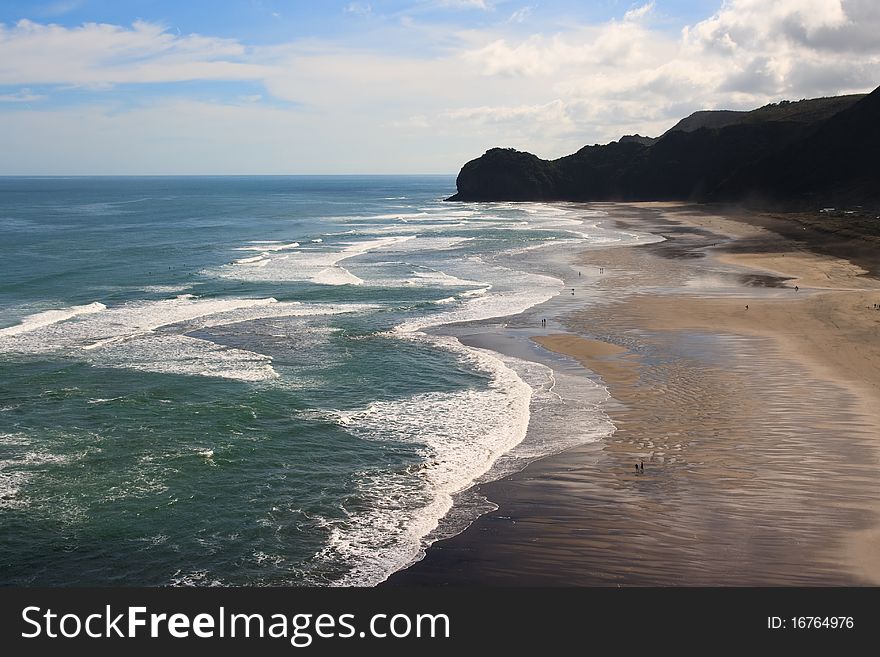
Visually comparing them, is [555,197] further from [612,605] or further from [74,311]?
[612,605]

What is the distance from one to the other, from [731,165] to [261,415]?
119900 mm

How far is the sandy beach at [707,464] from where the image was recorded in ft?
46.3

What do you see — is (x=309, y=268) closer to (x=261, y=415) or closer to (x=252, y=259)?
(x=252, y=259)

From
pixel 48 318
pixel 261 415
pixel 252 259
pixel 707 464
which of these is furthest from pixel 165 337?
pixel 252 259

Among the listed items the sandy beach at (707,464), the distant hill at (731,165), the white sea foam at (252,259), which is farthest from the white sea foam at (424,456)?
the distant hill at (731,165)

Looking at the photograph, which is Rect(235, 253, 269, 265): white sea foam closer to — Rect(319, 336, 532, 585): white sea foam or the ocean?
the ocean

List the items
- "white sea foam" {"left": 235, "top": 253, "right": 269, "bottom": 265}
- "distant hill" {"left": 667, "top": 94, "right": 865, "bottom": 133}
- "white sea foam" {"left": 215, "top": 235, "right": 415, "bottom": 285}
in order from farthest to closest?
"distant hill" {"left": 667, "top": 94, "right": 865, "bottom": 133}, "white sea foam" {"left": 235, "top": 253, "right": 269, "bottom": 265}, "white sea foam" {"left": 215, "top": 235, "right": 415, "bottom": 285}

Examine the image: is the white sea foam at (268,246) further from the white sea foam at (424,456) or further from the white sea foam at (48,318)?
the white sea foam at (424,456)

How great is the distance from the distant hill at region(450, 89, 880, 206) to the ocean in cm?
6659

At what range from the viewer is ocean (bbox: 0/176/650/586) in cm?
1544

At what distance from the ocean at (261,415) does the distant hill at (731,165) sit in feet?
218

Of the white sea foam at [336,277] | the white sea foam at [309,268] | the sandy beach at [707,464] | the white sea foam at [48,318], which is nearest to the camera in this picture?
the sandy beach at [707,464]

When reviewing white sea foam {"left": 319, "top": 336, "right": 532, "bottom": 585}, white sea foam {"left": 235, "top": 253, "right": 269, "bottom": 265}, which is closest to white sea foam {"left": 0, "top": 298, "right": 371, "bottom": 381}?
white sea foam {"left": 319, "top": 336, "right": 532, "bottom": 585}

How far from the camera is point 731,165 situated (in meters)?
127
